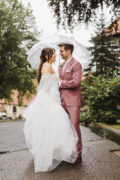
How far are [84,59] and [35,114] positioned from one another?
1792 millimetres

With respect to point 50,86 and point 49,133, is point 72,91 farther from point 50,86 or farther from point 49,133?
point 49,133

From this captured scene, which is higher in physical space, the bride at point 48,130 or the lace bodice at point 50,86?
the lace bodice at point 50,86

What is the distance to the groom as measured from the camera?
13.9 feet

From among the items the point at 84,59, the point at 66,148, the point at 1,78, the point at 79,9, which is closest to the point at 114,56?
the point at 1,78

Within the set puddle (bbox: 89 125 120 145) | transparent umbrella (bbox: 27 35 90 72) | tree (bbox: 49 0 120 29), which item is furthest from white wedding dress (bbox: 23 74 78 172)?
tree (bbox: 49 0 120 29)

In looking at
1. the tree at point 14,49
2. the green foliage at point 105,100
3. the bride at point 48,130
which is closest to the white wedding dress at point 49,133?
the bride at point 48,130

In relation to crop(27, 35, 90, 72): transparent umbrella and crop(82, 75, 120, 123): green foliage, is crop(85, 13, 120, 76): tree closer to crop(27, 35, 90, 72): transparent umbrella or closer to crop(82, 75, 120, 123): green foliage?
crop(82, 75, 120, 123): green foliage

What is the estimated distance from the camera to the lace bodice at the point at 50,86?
13.8ft

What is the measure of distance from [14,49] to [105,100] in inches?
736

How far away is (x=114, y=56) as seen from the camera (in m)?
23.8

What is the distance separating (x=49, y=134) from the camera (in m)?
3.86

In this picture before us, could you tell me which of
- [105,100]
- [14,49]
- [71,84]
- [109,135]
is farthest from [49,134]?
[14,49]

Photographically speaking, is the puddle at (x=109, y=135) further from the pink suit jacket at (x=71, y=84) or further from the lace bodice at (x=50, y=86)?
the lace bodice at (x=50, y=86)

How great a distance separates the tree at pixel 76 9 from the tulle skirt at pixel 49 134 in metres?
4.56
